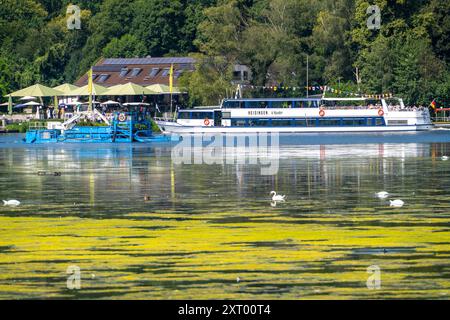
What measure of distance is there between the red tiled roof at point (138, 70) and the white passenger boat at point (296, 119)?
102ft

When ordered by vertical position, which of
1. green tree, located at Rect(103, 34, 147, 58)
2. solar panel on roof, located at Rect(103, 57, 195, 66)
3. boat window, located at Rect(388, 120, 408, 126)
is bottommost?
boat window, located at Rect(388, 120, 408, 126)

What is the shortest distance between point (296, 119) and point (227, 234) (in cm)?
8220

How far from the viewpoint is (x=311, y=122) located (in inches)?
4341

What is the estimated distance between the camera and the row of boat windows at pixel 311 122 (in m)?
109

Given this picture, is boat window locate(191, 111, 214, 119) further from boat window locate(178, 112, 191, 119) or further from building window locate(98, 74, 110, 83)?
building window locate(98, 74, 110, 83)

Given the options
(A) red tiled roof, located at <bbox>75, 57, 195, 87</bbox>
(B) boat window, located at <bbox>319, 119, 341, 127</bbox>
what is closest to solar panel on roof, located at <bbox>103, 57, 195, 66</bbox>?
(A) red tiled roof, located at <bbox>75, 57, 195, 87</bbox>

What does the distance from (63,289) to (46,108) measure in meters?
123

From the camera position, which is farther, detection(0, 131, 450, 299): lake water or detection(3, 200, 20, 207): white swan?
detection(3, 200, 20, 207): white swan

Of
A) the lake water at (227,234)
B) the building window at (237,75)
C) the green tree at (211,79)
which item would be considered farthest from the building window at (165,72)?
the lake water at (227,234)

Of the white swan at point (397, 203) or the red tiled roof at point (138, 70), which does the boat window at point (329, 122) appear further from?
the white swan at point (397, 203)

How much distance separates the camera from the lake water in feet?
70.9

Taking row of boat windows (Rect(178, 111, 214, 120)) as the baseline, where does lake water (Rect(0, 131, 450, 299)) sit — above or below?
below
